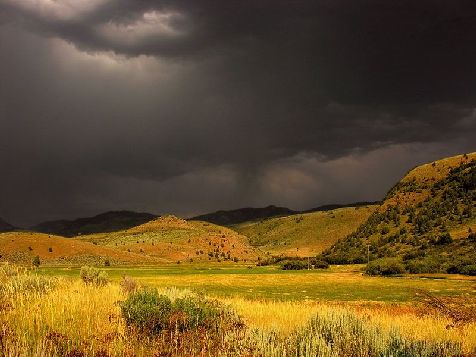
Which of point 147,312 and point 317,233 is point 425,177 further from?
point 147,312

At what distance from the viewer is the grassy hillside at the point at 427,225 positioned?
227ft

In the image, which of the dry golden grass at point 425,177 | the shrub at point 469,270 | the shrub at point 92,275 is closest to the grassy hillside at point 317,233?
the dry golden grass at point 425,177

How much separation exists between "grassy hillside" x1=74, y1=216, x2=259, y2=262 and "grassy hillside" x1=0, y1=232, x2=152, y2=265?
38.3 ft

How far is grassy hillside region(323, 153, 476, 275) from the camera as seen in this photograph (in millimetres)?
69188

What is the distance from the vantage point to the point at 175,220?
161125 mm

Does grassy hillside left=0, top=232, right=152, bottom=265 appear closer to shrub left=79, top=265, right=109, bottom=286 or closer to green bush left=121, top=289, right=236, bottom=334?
shrub left=79, top=265, right=109, bottom=286

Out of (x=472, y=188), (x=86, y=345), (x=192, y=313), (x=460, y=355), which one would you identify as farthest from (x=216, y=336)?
(x=472, y=188)

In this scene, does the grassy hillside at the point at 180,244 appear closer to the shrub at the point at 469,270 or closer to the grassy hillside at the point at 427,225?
the grassy hillside at the point at 427,225

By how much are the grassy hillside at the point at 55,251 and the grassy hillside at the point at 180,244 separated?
1167 centimetres

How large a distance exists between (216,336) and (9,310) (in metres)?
5.26

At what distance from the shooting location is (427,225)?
3580 inches

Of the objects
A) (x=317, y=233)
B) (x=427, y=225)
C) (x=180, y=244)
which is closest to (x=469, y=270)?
(x=427, y=225)

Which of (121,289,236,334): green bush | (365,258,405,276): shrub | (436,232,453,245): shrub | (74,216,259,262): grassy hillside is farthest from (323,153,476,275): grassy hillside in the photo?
(121,289,236,334): green bush

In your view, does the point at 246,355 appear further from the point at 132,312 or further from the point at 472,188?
the point at 472,188
